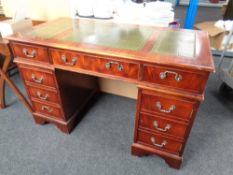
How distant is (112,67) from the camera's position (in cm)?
95

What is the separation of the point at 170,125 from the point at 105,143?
58cm

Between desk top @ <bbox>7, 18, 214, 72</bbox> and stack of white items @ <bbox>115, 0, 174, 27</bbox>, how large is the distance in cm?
17

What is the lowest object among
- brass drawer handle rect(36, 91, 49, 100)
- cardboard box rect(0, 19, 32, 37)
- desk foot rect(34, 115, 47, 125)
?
desk foot rect(34, 115, 47, 125)

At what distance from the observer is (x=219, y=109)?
1716 millimetres

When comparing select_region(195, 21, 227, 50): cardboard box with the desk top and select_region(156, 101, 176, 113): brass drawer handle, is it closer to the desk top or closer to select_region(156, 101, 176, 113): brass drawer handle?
the desk top

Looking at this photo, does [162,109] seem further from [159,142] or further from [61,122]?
[61,122]

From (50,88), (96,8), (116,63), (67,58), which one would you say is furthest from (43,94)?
(96,8)

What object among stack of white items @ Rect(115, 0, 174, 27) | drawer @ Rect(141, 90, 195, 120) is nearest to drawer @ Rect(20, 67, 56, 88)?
drawer @ Rect(141, 90, 195, 120)

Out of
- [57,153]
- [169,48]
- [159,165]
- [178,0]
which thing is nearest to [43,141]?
[57,153]

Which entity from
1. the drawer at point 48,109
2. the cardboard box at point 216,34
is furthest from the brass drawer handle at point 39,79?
the cardboard box at point 216,34

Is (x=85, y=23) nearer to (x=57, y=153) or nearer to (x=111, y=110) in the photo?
(x=111, y=110)

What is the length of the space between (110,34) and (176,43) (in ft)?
1.35

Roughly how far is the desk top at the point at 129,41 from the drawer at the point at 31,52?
0.04 meters

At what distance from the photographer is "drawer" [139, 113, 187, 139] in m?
1.00
